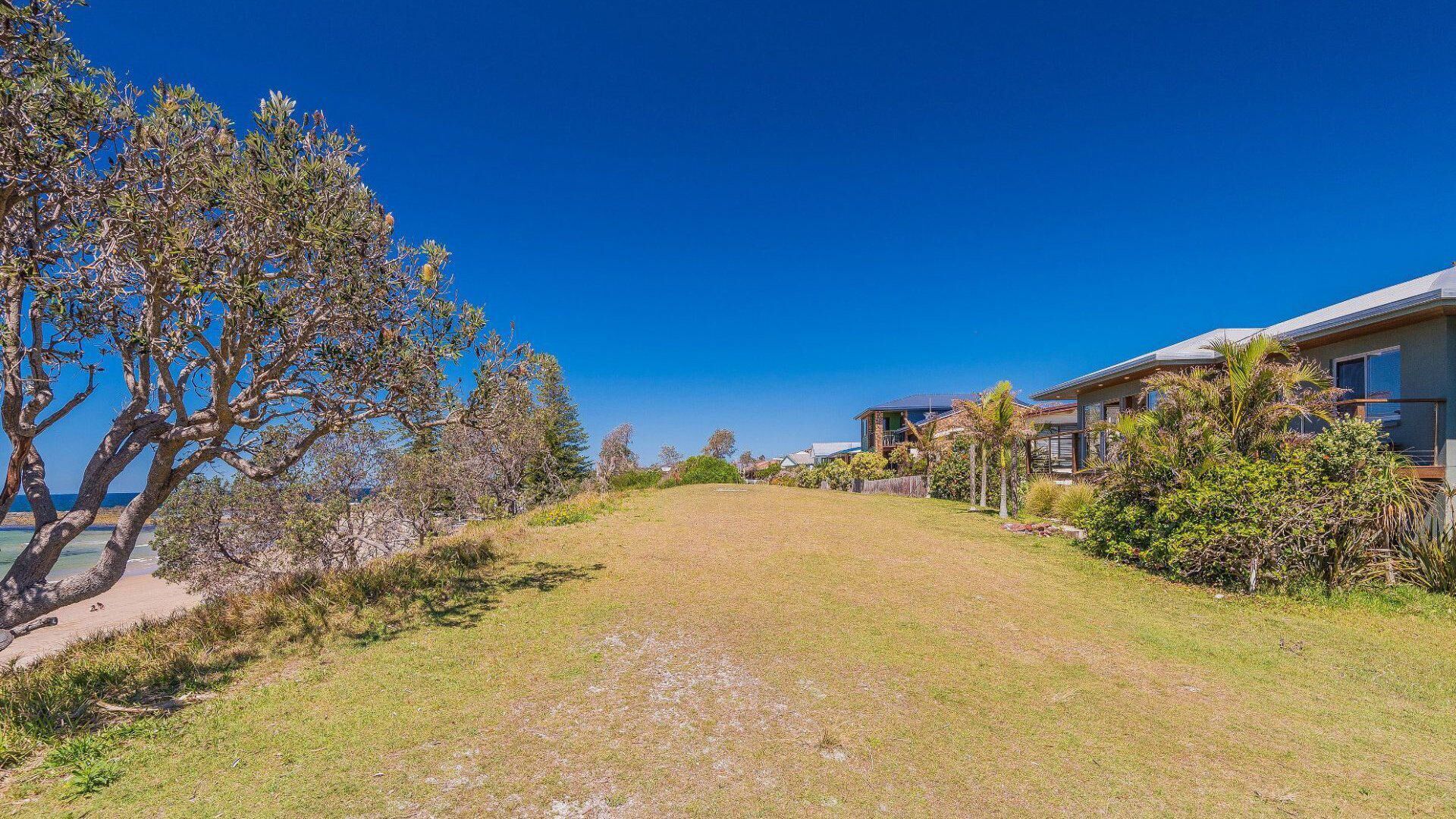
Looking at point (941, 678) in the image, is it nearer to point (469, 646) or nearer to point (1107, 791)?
point (1107, 791)

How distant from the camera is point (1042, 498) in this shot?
16.3m

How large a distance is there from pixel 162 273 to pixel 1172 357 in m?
17.8

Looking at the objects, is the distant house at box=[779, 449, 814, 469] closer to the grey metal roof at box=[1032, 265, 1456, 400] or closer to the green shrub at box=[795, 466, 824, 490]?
the green shrub at box=[795, 466, 824, 490]

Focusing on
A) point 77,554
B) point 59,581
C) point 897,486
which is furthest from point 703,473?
point 77,554

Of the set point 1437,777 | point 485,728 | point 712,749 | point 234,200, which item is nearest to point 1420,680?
point 1437,777

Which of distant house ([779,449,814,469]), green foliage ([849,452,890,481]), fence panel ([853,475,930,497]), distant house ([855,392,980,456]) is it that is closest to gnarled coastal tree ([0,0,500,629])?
fence panel ([853,475,930,497])

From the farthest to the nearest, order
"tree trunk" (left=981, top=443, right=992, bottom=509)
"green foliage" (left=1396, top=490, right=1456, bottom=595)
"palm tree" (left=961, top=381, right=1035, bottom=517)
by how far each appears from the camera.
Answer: "tree trunk" (left=981, top=443, right=992, bottom=509) < "palm tree" (left=961, top=381, right=1035, bottom=517) < "green foliage" (left=1396, top=490, right=1456, bottom=595)

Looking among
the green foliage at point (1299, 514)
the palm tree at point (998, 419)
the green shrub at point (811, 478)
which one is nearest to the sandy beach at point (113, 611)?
the green foliage at point (1299, 514)

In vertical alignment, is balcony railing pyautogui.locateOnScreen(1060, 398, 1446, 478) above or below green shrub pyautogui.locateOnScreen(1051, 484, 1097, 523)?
above

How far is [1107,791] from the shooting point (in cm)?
353

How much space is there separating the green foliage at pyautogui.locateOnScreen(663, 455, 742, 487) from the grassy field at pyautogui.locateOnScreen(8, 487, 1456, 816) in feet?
97.6

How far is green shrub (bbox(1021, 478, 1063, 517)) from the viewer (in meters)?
16.0

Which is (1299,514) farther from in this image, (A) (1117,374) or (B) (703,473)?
(B) (703,473)

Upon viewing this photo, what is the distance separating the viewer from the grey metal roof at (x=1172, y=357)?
13688 millimetres
